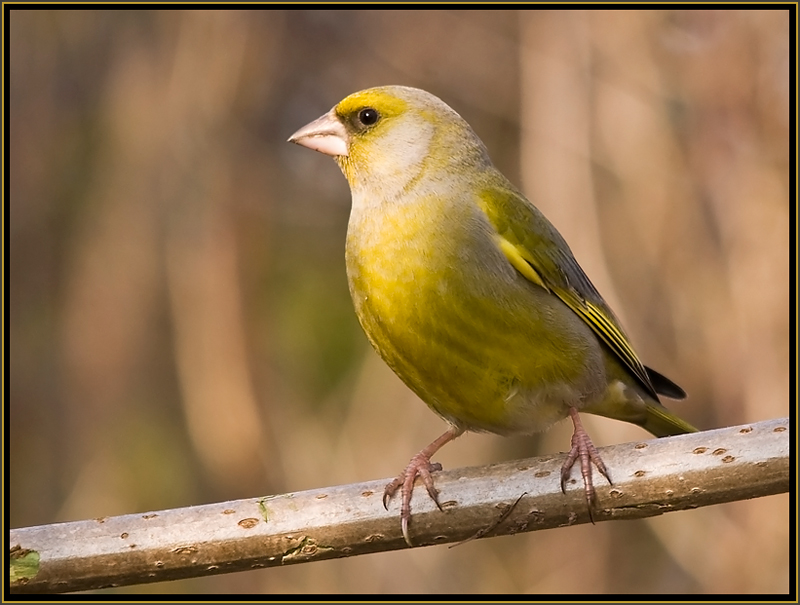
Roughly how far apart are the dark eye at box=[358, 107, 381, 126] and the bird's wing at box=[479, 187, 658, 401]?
0.51 m

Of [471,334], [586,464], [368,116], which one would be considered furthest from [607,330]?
[368,116]

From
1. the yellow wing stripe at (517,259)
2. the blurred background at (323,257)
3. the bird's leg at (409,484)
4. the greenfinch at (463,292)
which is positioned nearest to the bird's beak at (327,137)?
the greenfinch at (463,292)

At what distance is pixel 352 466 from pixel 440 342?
8.20ft

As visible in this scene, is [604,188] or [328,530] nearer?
[328,530]

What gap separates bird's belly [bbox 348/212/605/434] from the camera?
10.1 ft

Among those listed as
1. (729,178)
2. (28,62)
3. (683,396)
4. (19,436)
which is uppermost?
(28,62)

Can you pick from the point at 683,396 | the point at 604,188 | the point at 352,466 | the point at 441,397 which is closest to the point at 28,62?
the point at 352,466

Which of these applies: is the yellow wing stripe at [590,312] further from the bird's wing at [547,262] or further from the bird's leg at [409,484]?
the bird's leg at [409,484]

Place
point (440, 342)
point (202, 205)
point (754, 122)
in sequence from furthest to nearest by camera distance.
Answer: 1. point (202, 205)
2. point (754, 122)
3. point (440, 342)

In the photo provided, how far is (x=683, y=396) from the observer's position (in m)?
3.66

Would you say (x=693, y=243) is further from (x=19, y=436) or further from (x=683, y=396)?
(x=19, y=436)

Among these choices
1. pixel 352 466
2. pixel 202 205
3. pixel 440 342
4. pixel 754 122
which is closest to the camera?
pixel 440 342

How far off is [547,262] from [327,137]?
3.11ft

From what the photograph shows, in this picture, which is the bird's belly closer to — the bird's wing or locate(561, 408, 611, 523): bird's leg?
the bird's wing
